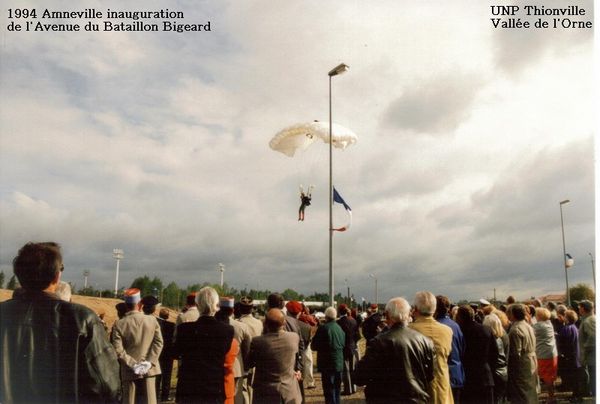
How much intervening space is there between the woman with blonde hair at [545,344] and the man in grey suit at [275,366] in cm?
575

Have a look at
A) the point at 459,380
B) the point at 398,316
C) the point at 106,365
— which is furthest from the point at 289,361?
the point at 106,365

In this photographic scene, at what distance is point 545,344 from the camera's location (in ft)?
29.9

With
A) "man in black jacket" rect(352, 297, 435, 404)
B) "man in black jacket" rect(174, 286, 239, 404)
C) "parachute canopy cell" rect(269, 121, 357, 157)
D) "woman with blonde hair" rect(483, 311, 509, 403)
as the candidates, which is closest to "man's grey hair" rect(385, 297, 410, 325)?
"man in black jacket" rect(352, 297, 435, 404)

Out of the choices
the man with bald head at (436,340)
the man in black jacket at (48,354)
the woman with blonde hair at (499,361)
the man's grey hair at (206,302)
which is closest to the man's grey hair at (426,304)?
the man with bald head at (436,340)

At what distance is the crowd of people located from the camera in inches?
120

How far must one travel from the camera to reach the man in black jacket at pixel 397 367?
4.58 metres

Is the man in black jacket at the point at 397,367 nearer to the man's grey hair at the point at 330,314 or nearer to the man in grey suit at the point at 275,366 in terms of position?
the man in grey suit at the point at 275,366

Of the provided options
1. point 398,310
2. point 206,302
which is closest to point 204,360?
point 206,302

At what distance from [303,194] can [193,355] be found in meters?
15.5

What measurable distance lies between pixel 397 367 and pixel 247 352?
233cm

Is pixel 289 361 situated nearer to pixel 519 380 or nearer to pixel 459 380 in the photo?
pixel 459 380

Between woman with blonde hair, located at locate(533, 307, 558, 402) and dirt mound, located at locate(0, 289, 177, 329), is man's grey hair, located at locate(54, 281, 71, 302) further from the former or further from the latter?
dirt mound, located at locate(0, 289, 177, 329)

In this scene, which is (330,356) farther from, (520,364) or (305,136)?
(305,136)

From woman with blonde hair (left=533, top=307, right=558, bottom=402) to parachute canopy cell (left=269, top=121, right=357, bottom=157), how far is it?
1139 centimetres
